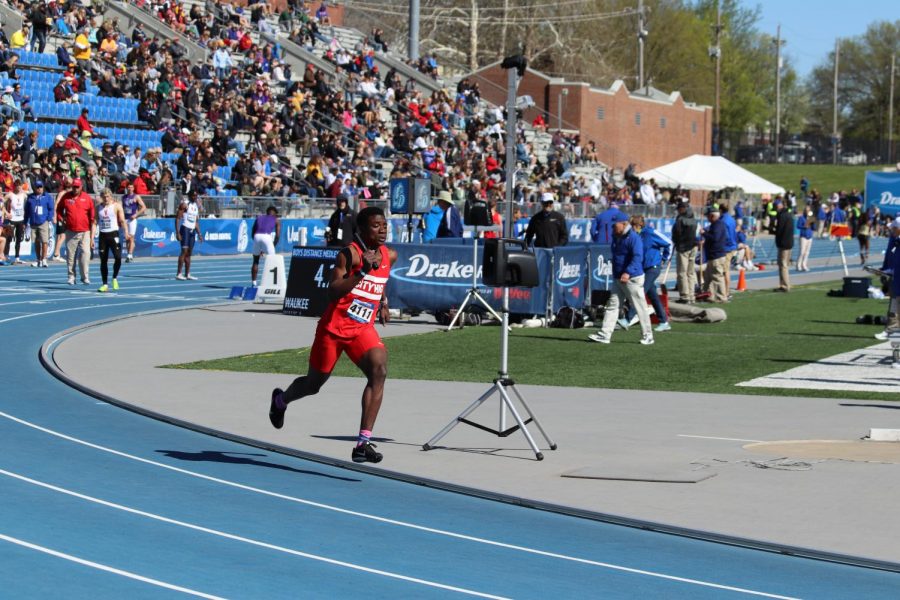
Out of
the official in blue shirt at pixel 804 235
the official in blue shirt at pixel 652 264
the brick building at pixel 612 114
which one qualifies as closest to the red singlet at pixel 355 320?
the official in blue shirt at pixel 652 264

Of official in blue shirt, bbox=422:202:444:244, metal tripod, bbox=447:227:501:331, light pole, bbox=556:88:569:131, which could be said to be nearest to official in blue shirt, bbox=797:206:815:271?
official in blue shirt, bbox=422:202:444:244

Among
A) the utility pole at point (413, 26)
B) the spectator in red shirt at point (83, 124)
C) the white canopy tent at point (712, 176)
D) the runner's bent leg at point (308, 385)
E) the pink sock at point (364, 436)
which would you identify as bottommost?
the pink sock at point (364, 436)

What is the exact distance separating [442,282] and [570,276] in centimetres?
235

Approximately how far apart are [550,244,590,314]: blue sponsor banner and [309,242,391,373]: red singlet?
13.1 meters

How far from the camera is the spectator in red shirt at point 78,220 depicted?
88.8 feet

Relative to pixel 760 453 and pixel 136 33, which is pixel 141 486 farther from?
pixel 136 33

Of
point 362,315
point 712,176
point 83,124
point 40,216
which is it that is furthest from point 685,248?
point 362,315

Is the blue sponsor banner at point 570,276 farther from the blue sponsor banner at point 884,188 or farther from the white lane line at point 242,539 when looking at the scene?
the blue sponsor banner at point 884,188

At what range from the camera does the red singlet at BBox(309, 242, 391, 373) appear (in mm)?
10945

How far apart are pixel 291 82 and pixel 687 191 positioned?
1964 centimetres

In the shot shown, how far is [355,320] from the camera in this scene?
11.0 meters

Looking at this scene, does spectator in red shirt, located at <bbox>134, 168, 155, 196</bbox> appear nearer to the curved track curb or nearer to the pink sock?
the curved track curb

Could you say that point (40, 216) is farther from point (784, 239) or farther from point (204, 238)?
point (784, 239)

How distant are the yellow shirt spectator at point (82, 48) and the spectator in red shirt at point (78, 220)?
1410 centimetres
